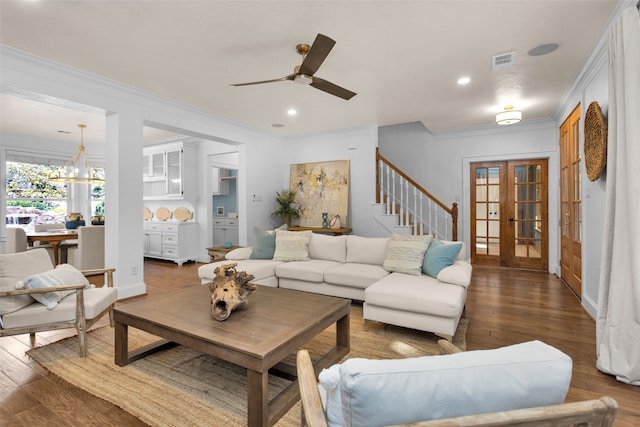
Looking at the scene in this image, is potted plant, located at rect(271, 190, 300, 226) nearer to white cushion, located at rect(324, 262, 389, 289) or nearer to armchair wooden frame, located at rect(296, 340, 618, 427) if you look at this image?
white cushion, located at rect(324, 262, 389, 289)

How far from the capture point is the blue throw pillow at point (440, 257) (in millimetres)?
3254

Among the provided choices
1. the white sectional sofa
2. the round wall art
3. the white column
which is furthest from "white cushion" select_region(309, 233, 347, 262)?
the round wall art

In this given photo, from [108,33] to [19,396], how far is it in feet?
9.46

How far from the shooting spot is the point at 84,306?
255 centimetres

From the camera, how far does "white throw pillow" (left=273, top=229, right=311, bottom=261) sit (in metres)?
4.25

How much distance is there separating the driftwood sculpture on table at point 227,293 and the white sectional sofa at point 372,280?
3.85 ft

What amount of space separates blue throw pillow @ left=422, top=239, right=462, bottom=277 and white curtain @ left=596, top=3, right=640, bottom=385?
117 centimetres

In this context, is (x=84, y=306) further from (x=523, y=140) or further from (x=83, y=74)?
(x=523, y=140)

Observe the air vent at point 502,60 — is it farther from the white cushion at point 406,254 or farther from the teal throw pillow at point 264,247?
the teal throw pillow at point 264,247

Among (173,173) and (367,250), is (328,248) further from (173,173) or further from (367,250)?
(173,173)

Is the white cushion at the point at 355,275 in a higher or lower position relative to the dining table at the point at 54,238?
lower

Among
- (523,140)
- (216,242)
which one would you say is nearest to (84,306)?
(216,242)

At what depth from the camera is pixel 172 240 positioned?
671cm

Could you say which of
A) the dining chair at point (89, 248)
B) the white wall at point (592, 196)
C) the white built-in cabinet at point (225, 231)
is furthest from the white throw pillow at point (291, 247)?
the white built-in cabinet at point (225, 231)
